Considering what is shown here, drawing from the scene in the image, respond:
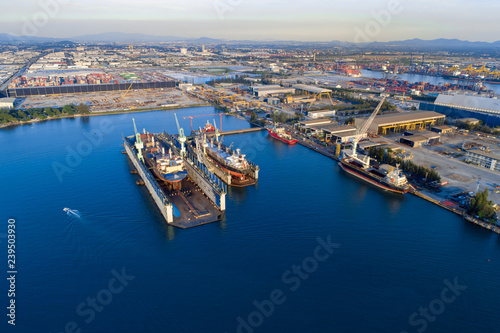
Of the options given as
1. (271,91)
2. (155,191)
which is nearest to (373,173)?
(155,191)

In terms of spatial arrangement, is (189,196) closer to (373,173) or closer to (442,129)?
(373,173)

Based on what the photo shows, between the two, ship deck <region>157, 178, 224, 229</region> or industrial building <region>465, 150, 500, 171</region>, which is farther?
industrial building <region>465, 150, 500, 171</region>

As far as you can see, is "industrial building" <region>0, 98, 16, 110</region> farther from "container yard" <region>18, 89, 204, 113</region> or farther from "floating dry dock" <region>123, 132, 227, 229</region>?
"floating dry dock" <region>123, 132, 227, 229</region>

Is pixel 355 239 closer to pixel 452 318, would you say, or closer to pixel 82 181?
pixel 452 318

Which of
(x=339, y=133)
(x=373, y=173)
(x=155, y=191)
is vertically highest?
(x=339, y=133)

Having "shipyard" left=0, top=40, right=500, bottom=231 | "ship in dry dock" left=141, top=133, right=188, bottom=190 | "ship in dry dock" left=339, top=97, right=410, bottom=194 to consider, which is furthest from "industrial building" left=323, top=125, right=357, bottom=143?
"ship in dry dock" left=141, top=133, right=188, bottom=190

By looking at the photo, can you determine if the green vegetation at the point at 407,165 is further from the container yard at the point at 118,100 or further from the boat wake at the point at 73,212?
the container yard at the point at 118,100
